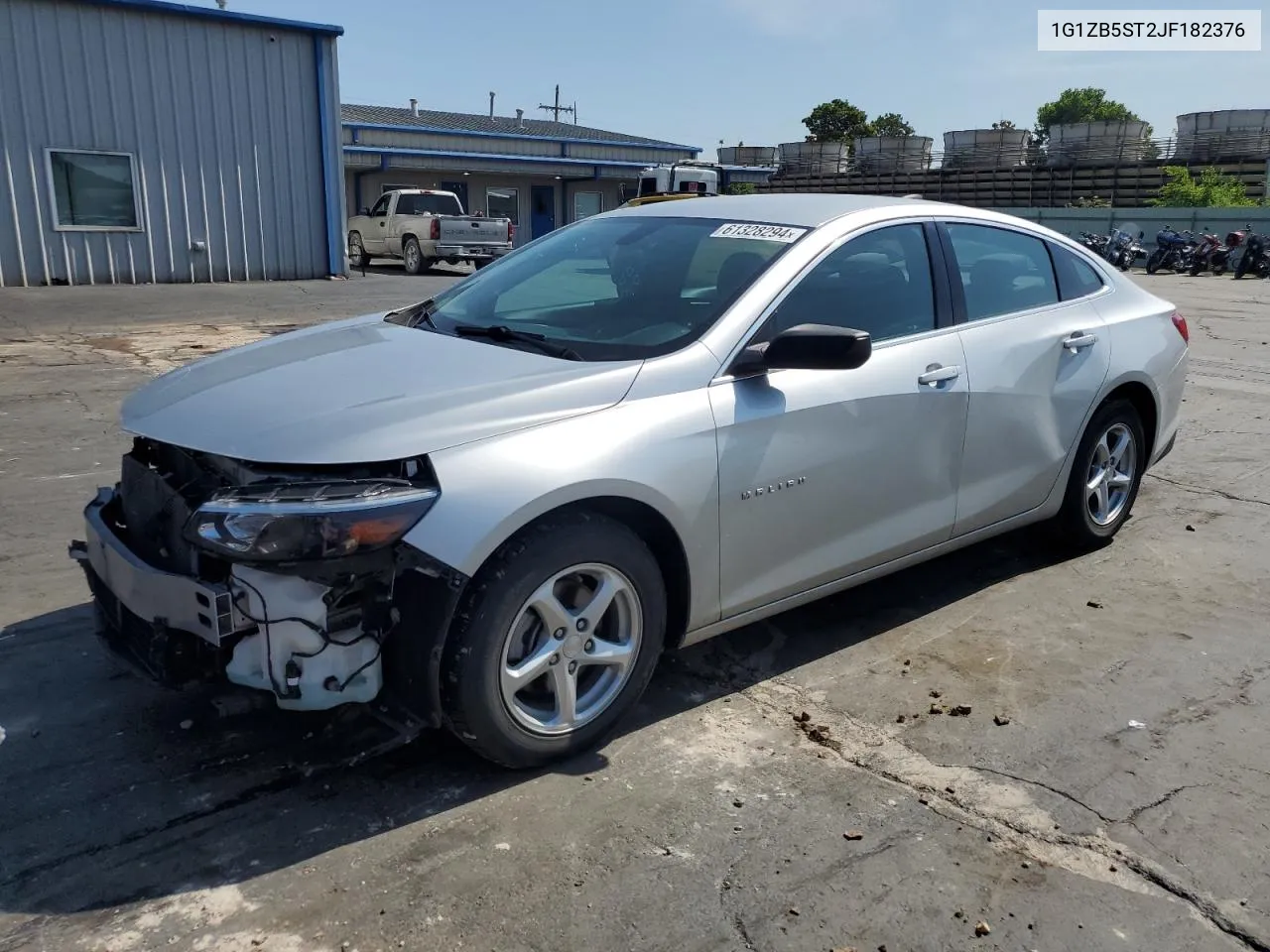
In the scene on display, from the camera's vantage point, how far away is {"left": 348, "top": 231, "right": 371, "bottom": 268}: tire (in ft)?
81.0

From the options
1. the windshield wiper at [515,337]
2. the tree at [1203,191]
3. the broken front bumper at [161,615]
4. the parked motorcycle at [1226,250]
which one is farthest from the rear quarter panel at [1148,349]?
the tree at [1203,191]

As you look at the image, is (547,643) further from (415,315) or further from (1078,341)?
(1078,341)

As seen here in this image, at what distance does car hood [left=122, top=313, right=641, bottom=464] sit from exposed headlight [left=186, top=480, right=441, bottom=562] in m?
0.11

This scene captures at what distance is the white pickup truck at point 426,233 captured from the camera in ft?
72.2

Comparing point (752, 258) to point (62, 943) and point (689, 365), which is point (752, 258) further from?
point (62, 943)

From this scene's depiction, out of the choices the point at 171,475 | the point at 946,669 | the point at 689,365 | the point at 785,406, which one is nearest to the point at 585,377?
the point at 689,365

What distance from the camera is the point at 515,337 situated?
3.65 metres

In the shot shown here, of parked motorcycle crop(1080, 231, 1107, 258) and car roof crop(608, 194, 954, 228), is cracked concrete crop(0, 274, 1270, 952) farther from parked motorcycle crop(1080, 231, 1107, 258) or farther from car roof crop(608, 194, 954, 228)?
parked motorcycle crop(1080, 231, 1107, 258)

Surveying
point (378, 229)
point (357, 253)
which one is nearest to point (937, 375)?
point (378, 229)

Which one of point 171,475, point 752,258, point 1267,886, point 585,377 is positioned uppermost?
point 752,258

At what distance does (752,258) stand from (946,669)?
1695 mm

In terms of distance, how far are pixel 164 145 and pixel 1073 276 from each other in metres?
15.6

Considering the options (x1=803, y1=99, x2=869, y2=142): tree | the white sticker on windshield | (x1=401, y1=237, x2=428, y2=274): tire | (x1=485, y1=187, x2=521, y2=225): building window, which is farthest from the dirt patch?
(x1=803, y1=99, x2=869, y2=142): tree

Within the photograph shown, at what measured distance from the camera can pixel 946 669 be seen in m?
3.94
